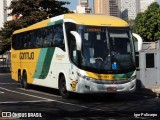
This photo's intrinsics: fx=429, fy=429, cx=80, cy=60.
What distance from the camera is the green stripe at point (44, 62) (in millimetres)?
19812

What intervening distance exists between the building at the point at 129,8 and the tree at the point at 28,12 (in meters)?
92.7

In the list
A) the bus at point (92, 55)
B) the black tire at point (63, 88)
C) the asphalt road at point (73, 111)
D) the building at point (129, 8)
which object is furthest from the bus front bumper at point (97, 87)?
the building at point (129, 8)

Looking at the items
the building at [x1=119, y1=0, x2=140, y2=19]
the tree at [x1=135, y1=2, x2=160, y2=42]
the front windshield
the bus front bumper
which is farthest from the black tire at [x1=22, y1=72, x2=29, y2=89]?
the building at [x1=119, y1=0, x2=140, y2=19]

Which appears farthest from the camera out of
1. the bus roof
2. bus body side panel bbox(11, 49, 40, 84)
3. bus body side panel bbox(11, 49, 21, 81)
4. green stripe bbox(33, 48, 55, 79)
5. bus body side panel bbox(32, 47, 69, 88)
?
bus body side panel bbox(11, 49, 21, 81)

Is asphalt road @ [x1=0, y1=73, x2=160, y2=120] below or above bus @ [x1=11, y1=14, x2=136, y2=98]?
below

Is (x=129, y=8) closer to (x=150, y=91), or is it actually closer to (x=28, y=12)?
(x=28, y=12)

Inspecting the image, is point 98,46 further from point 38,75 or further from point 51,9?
point 51,9

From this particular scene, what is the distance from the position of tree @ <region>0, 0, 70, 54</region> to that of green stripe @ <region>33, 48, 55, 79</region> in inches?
1221

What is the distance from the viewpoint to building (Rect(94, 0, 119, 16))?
121944mm

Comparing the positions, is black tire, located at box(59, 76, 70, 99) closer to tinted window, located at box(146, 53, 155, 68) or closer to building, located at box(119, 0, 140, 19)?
tinted window, located at box(146, 53, 155, 68)

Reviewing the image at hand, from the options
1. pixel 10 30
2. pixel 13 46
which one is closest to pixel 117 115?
pixel 13 46

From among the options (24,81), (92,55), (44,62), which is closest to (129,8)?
(24,81)

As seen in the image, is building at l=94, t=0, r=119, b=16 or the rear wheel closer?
the rear wheel

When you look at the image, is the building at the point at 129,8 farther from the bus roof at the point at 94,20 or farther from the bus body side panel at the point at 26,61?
the bus roof at the point at 94,20
